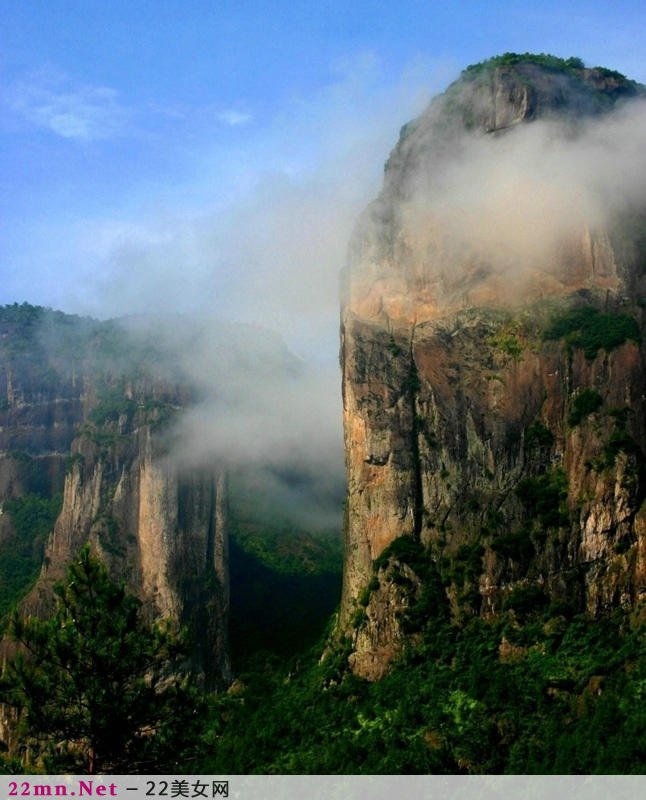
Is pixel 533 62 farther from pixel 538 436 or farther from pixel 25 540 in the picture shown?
pixel 25 540

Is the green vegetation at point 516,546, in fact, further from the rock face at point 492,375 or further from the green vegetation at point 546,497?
the green vegetation at point 546,497

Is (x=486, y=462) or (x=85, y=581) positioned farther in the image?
(x=486, y=462)

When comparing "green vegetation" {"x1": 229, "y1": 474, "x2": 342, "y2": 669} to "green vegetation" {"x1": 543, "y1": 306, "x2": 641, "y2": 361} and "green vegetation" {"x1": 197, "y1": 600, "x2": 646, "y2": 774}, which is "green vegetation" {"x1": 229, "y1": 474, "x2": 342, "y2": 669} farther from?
"green vegetation" {"x1": 543, "y1": 306, "x2": 641, "y2": 361}

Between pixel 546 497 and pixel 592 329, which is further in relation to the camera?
pixel 592 329

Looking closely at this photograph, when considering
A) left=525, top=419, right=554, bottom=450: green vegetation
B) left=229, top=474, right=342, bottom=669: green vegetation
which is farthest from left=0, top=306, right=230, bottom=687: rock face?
left=525, top=419, right=554, bottom=450: green vegetation

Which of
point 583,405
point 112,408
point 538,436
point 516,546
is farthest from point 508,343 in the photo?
point 112,408

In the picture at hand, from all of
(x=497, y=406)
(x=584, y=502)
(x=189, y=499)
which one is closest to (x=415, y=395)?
(x=497, y=406)
